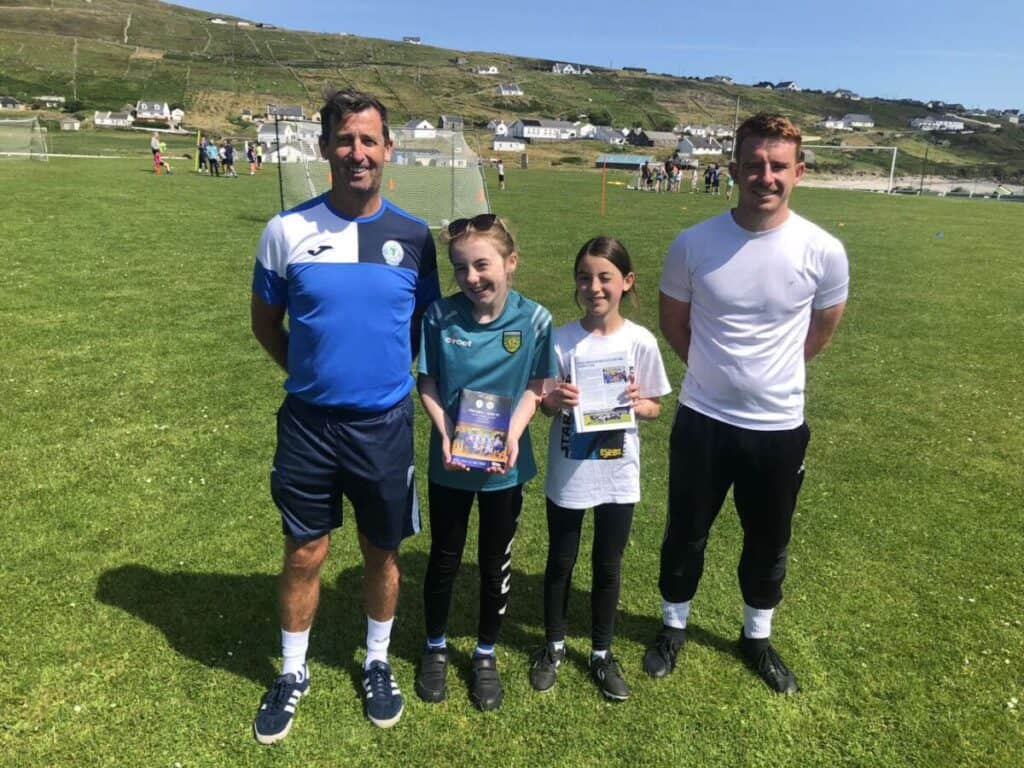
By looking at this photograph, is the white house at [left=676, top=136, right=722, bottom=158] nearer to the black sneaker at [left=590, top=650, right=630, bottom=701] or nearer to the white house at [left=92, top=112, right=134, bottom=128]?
the white house at [left=92, top=112, right=134, bottom=128]

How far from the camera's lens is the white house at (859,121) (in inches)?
6670

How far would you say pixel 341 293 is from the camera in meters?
2.69

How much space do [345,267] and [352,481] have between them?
3.01 ft

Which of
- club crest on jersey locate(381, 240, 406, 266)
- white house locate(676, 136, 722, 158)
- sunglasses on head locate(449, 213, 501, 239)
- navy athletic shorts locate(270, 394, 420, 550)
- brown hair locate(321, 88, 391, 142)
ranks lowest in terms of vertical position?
navy athletic shorts locate(270, 394, 420, 550)

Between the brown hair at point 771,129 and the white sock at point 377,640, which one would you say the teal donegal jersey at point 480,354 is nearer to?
the white sock at point 377,640

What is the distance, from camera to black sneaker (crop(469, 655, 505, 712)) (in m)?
3.23

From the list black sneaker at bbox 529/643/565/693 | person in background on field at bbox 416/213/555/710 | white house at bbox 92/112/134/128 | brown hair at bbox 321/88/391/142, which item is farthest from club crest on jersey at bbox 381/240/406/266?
white house at bbox 92/112/134/128

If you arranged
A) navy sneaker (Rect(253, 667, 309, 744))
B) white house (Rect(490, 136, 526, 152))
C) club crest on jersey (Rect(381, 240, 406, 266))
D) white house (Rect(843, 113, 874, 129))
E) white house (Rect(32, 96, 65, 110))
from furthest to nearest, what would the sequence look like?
white house (Rect(843, 113, 874, 129))
white house (Rect(490, 136, 526, 152))
white house (Rect(32, 96, 65, 110))
navy sneaker (Rect(253, 667, 309, 744))
club crest on jersey (Rect(381, 240, 406, 266))

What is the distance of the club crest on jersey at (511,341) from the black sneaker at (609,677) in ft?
5.57

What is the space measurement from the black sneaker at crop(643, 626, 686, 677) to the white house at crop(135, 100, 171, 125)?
317ft

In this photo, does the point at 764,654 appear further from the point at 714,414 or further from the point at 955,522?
the point at 955,522

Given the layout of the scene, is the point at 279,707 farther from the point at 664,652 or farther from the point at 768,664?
the point at 768,664

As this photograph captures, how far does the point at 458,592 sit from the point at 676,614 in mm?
1337

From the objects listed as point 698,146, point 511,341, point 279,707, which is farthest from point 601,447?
point 698,146
